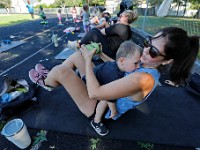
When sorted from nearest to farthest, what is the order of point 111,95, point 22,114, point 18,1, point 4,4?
point 111,95, point 22,114, point 4,4, point 18,1

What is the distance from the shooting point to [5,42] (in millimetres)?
6891

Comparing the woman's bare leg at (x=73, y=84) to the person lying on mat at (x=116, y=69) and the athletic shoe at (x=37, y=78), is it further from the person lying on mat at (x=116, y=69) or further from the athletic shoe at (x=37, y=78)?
the athletic shoe at (x=37, y=78)

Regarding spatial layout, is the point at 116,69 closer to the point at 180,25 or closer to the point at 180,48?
the point at 180,48

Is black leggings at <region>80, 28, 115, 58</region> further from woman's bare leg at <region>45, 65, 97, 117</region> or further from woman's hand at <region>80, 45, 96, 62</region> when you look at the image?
woman's hand at <region>80, 45, 96, 62</region>

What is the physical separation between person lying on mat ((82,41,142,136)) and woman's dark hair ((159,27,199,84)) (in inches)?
12.4

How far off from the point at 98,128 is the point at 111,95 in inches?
33.2

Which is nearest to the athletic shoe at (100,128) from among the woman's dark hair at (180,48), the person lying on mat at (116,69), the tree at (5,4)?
the person lying on mat at (116,69)

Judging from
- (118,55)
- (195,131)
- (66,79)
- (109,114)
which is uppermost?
(118,55)

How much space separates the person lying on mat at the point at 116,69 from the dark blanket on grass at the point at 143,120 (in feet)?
0.73

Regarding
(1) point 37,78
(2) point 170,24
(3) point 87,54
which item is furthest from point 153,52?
(2) point 170,24

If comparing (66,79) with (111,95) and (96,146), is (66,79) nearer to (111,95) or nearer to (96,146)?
(111,95)

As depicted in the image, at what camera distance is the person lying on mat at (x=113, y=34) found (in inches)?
143

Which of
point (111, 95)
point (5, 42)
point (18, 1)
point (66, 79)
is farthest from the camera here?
point (18, 1)

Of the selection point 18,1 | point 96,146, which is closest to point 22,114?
point 96,146
